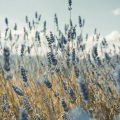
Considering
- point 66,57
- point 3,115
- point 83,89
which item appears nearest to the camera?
point 83,89

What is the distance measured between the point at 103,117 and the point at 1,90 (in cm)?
119

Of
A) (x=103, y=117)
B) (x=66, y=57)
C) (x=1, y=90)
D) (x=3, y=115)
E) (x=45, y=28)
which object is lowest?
(x=103, y=117)

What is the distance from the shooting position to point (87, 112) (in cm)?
240

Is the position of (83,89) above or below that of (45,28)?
below

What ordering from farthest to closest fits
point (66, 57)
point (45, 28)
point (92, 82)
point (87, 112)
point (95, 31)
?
point (95, 31)
point (45, 28)
point (66, 57)
point (92, 82)
point (87, 112)

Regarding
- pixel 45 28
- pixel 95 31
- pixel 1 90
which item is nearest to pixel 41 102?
pixel 1 90

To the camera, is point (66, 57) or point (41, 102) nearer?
point (41, 102)

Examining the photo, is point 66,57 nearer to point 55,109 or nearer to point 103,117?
point 55,109

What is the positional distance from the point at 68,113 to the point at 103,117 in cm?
29

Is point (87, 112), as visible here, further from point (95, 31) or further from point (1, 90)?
point (95, 31)

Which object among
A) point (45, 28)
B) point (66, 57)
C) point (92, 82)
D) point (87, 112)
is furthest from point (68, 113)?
point (45, 28)

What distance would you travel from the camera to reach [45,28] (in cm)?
539

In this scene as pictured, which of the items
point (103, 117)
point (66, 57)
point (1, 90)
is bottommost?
point (103, 117)

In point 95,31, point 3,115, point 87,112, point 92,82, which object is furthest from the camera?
point 95,31
